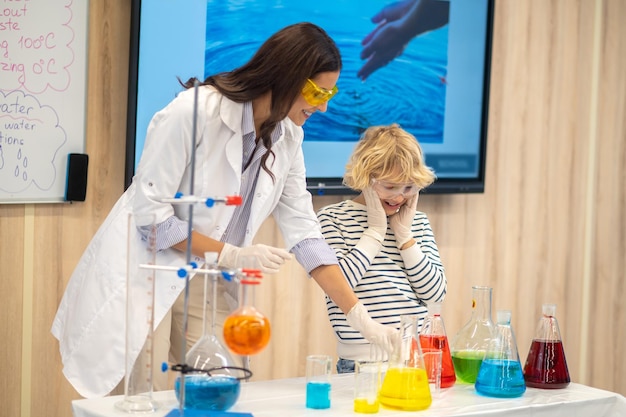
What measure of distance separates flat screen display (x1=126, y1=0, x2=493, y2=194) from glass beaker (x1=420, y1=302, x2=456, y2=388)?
1134 millimetres

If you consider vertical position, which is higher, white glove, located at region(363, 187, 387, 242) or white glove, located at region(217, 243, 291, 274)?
white glove, located at region(363, 187, 387, 242)

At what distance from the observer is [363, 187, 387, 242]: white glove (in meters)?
2.44

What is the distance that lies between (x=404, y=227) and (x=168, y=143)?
79 cm

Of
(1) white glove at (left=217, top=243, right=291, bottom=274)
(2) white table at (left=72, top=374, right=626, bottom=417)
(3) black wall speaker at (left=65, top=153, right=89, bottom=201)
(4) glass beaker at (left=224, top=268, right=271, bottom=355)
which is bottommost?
(2) white table at (left=72, top=374, right=626, bottom=417)

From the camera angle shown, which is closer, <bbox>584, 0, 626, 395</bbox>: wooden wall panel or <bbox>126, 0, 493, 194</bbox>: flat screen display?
<bbox>126, 0, 493, 194</bbox>: flat screen display

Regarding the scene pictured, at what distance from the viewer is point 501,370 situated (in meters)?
1.93

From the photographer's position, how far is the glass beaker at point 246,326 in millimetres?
1472

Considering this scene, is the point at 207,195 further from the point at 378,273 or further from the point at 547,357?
the point at 547,357

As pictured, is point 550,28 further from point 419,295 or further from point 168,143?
point 168,143

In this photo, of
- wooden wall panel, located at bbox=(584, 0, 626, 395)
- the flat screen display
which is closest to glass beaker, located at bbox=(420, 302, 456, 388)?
the flat screen display

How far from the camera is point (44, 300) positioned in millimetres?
2691

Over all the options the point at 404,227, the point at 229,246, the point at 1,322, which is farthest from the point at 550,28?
the point at 1,322

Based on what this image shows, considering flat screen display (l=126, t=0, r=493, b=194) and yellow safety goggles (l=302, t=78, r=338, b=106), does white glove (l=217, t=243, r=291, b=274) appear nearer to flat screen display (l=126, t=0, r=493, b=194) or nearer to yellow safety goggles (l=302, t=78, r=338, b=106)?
yellow safety goggles (l=302, t=78, r=338, b=106)

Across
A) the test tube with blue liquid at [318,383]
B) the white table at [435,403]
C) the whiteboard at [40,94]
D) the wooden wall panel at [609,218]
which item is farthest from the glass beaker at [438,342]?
the wooden wall panel at [609,218]
